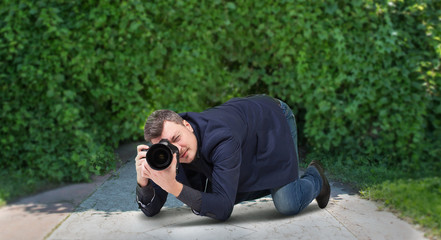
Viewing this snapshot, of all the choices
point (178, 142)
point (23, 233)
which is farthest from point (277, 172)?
point (23, 233)

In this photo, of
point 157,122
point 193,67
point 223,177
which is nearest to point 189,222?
point 223,177

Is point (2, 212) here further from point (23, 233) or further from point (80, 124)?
point (80, 124)

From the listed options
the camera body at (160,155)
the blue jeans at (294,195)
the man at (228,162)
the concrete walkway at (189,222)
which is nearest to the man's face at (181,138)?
the man at (228,162)

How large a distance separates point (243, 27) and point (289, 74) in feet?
2.45

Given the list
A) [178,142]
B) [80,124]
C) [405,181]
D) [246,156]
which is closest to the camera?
[178,142]

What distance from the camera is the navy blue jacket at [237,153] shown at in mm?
2922

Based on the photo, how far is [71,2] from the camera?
489cm

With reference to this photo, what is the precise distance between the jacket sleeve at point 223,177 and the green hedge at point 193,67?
226 cm

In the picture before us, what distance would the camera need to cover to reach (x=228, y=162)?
2.88m

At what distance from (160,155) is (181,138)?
0.71 feet

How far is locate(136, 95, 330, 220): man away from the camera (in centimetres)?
290

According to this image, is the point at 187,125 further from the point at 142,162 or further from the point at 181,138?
the point at 142,162

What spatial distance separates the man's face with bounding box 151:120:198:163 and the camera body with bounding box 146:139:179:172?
0.40 feet

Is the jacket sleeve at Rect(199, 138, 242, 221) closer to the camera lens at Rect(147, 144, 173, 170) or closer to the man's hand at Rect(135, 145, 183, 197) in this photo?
the man's hand at Rect(135, 145, 183, 197)
